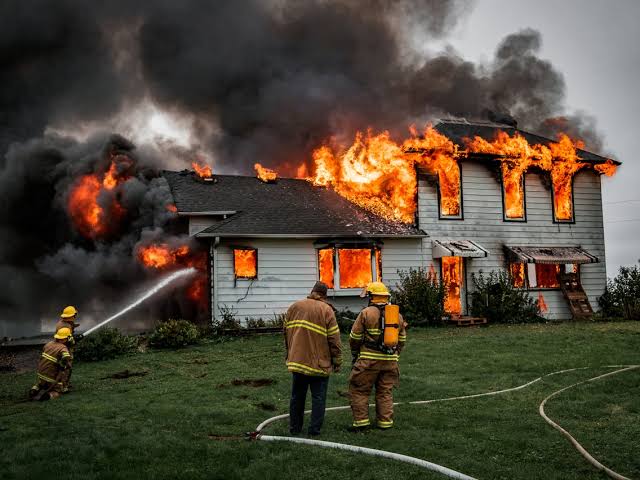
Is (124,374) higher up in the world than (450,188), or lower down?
lower down

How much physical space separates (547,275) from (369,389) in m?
16.1

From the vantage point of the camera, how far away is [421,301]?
1766 centimetres

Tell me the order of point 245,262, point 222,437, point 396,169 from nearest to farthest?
1. point 222,437
2. point 245,262
3. point 396,169

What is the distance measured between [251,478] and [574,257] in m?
18.0

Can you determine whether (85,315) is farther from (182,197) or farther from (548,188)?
(548,188)

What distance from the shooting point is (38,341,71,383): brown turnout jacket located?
31.4 ft

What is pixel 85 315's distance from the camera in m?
19.4

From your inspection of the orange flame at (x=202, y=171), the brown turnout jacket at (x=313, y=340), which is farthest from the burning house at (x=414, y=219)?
the brown turnout jacket at (x=313, y=340)

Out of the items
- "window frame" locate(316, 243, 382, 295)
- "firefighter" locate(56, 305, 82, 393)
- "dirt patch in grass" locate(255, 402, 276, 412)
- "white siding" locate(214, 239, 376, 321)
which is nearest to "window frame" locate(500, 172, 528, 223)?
"window frame" locate(316, 243, 382, 295)

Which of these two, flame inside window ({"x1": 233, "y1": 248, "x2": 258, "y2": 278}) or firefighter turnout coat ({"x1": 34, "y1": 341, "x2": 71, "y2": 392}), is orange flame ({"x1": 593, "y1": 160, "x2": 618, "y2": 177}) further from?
firefighter turnout coat ({"x1": 34, "y1": 341, "x2": 71, "y2": 392})

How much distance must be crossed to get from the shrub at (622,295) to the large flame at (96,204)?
1711cm

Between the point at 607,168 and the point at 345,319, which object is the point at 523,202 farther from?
the point at 345,319

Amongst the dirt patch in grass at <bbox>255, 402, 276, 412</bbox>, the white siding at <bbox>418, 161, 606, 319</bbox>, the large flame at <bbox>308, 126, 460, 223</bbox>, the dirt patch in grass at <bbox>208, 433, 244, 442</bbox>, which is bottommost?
the dirt patch in grass at <bbox>255, 402, 276, 412</bbox>

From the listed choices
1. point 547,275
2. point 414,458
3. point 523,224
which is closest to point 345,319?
point 523,224
